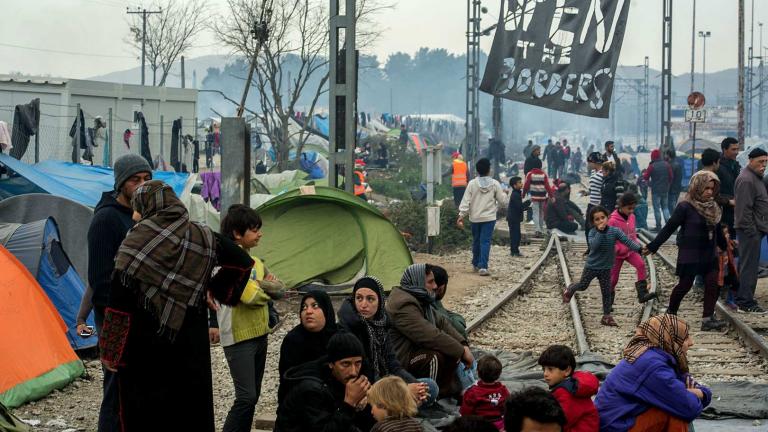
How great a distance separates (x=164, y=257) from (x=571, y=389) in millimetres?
2571

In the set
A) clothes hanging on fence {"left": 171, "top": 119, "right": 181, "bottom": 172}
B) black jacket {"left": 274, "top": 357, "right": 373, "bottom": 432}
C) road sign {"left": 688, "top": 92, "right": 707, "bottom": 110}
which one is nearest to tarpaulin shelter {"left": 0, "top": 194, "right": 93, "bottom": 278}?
black jacket {"left": 274, "top": 357, "right": 373, "bottom": 432}

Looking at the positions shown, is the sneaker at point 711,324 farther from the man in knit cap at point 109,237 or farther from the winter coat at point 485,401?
the man in knit cap at point 109,237

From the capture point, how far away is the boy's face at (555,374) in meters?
6.44

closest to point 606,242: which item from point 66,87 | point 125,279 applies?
point 125,279

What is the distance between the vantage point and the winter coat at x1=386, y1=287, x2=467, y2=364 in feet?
25.4

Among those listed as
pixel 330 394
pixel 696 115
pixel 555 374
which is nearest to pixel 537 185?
pixel 696 115

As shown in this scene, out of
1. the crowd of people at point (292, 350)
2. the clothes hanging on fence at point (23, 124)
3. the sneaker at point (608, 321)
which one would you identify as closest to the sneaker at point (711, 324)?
the sneaker at point (608, 321)

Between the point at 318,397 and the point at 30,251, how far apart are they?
19.2 ft

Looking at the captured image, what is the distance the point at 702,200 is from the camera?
38.3 feet

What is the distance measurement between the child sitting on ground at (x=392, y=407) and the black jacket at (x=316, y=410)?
0.20 meters

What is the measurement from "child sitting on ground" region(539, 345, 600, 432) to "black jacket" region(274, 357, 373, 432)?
1.14 metres

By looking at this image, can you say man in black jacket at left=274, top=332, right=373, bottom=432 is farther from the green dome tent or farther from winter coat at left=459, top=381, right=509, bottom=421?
the green dome tent

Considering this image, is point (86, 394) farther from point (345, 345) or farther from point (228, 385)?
point (345, 345)

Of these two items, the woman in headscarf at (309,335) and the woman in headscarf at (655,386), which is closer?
the woman in headscarf at (655,386)
